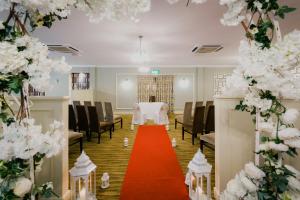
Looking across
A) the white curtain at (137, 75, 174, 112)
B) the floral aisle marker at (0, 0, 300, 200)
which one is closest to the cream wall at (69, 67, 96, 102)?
the white curtain at (137, 75, 174, 112)

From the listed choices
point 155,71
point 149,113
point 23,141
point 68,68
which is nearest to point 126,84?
point 155,71

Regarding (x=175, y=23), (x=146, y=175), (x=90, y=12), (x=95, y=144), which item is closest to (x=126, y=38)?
(x=175, y=23)

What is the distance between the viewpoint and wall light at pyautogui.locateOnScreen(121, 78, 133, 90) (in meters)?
11.2

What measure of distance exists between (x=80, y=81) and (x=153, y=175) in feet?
30.0

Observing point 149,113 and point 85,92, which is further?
point 85,92

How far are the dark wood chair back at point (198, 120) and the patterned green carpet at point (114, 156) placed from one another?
0.38 meters

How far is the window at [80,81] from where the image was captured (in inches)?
Result: 430

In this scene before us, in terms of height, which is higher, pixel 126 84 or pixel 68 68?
pixel 126 84

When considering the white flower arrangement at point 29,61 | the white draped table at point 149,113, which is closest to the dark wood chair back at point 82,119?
the white draped table at point 149,113

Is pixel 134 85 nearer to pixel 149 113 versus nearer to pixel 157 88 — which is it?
pixel 157 88

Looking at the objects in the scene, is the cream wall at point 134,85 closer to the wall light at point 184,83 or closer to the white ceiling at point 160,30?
the wall light at point 184,83

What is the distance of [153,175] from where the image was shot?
291 centimetres

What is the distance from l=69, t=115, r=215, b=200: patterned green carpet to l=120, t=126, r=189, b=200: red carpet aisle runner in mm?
104

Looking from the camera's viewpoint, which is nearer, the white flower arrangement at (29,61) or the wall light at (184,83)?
the white flower arrangement at (29,61)
